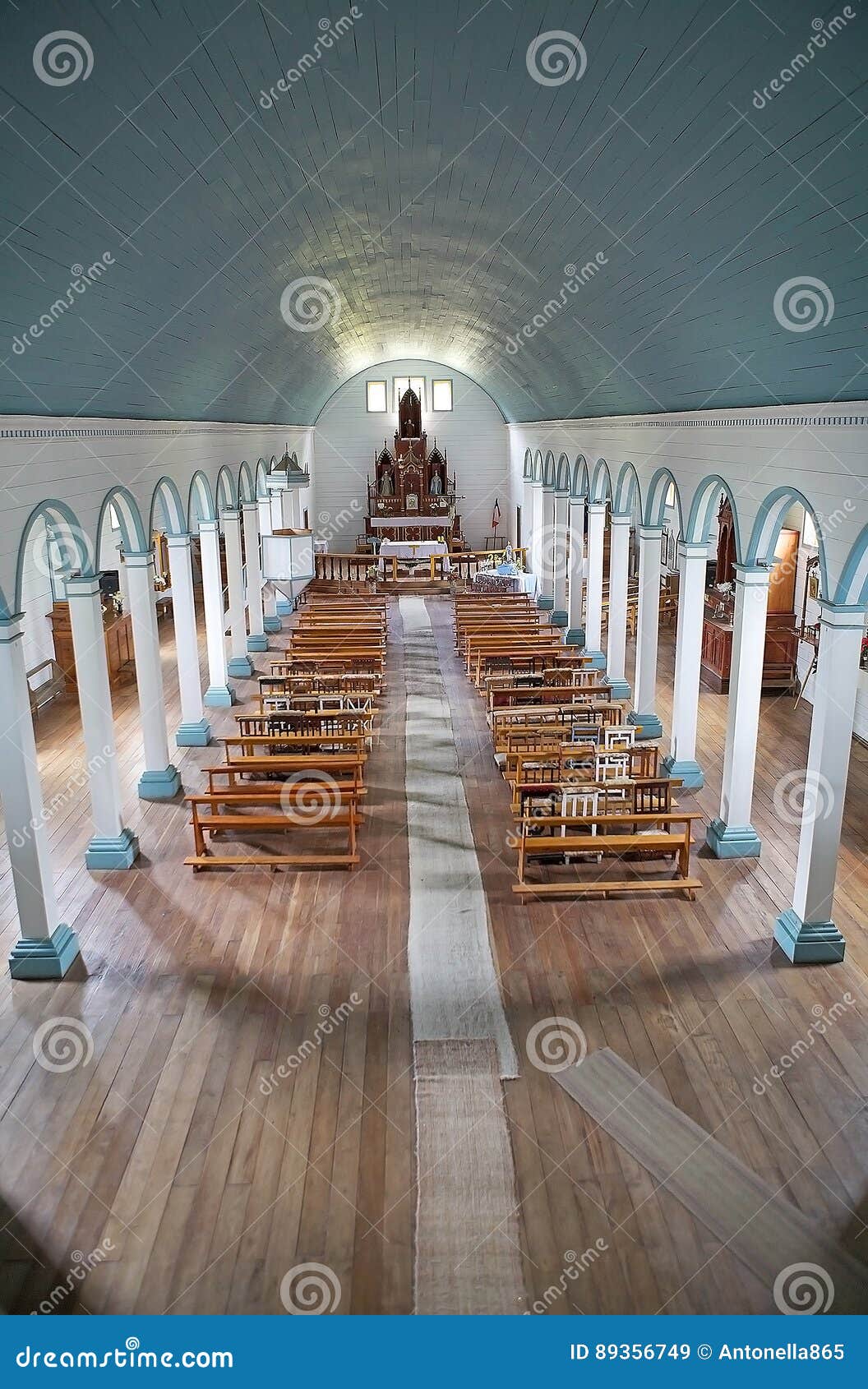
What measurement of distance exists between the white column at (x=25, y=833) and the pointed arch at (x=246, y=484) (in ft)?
39.3

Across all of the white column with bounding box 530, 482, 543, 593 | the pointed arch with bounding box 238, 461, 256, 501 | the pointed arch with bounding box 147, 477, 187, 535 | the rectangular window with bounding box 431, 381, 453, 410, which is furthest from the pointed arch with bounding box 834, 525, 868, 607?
the rectangular window with bounding box 431, 381, 453, 410

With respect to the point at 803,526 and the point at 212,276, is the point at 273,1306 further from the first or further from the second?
the point at 803,526

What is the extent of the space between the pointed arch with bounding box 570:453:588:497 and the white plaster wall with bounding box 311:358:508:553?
41.9 feet

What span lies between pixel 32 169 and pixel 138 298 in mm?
3169

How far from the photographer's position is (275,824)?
11062 millimetres

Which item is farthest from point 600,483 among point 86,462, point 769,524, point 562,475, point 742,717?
point 86,462

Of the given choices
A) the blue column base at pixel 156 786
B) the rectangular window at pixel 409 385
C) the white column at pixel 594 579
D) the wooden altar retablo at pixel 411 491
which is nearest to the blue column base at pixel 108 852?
the blue column base at pixel 156 786

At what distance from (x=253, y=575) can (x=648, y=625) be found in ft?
32.2

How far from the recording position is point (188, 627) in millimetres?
14469

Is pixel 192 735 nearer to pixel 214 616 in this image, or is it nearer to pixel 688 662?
pixel 214 616

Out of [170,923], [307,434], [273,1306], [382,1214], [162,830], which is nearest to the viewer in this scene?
[273,1306]

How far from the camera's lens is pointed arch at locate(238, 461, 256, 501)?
1986cm

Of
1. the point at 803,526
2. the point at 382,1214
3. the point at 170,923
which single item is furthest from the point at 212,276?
the point at 803,526

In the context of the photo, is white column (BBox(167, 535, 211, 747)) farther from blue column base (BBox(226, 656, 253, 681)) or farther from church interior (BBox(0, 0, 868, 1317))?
blue column base (BBox(226, 656, 253, 681))
